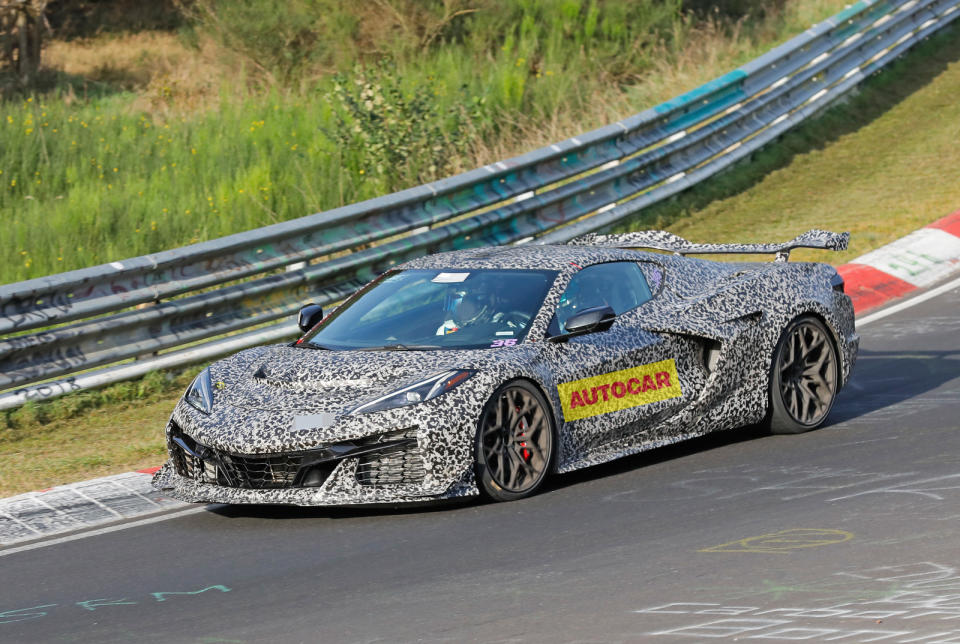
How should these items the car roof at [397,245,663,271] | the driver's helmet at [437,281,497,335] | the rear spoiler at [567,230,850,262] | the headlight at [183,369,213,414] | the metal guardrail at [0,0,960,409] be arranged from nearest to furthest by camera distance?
the headlight at [183,369,213,414]
the driver's helmet at [437,281,497,335]
the car roof at [397,245,663,271]
the rear spoiler at [567,230,850,262]
the metal guardrail at [0,0,960,409]

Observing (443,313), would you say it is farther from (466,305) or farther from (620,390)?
(620,390)

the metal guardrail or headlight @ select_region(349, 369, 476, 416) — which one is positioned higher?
the metal guardrail

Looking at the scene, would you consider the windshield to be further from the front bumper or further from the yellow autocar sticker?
the front bumper

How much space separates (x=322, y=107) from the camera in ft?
55.1

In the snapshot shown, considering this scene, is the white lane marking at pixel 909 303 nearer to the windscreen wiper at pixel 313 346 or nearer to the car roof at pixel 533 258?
the car roof at pixel 533 258

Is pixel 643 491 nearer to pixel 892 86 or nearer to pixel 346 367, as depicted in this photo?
pixel 346 367

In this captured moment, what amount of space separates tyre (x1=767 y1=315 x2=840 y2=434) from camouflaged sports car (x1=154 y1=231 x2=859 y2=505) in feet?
0.04

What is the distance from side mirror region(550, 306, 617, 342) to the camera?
770 cm

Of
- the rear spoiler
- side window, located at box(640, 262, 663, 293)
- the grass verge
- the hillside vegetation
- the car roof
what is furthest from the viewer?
the hillside vegetation

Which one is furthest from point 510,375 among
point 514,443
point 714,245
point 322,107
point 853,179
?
point 853,179

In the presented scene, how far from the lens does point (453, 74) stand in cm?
1778

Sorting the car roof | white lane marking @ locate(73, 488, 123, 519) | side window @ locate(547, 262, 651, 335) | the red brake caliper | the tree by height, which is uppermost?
the tree

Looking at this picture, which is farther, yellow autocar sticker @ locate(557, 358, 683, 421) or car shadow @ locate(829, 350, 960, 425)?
car shadow @ locate(829, 350, 960, 425)

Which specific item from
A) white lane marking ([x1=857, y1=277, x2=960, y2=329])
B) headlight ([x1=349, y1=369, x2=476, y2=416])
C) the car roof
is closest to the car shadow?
white lane marking ([x1=857, y1=277, x2=960, y2=329])
